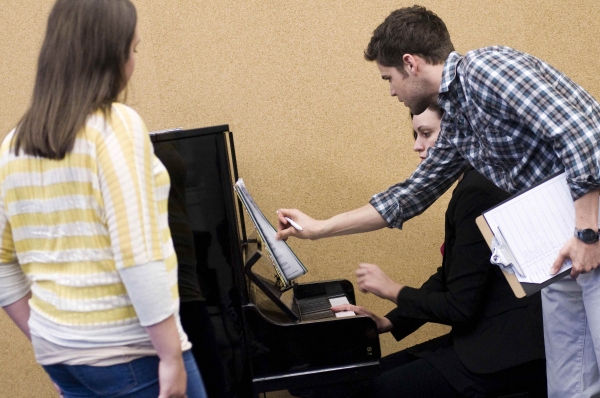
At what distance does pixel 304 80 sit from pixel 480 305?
124 centimetres

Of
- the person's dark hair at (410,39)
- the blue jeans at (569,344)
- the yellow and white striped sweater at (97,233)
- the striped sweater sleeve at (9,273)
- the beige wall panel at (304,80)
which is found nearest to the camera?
the yellow and white striped sweater at (97,233)

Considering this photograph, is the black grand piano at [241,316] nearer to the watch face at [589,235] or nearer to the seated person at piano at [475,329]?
the seated person at piano at [475,329]

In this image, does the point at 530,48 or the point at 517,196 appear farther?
the point at 530,48

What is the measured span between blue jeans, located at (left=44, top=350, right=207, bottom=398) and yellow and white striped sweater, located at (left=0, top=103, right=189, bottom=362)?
0.13ft

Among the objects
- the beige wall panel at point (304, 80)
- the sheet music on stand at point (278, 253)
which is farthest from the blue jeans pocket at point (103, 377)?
the beige wall panel at point (304, 80)

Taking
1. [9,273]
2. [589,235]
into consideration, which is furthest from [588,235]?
[9,273]

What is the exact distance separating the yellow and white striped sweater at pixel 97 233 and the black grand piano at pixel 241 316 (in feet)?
1.74

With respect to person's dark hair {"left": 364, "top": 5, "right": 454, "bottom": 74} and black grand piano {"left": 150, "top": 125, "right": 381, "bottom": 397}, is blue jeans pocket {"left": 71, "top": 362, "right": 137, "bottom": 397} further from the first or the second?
person's dark hair {"left": 364, "top": 5, "right": 454, "bottom": 74}

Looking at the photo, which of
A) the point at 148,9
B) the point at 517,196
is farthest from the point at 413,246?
the point at 148,9

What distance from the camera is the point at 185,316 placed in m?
1.64

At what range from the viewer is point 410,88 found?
6.05 feet

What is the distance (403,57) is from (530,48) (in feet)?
3.60

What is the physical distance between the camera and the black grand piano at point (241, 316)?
5.22 feet

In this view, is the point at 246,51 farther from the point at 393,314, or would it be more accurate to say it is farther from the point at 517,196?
the point at 517,196
